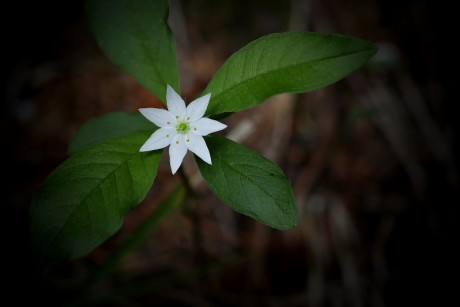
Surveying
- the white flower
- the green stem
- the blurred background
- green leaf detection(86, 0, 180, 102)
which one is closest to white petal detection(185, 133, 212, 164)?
the white flower

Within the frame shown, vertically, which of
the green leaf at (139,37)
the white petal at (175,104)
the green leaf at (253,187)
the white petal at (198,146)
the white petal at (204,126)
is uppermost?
the green leaf at (139,37)

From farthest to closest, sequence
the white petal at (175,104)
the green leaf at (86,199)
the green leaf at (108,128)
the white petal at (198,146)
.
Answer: the green leaf at (108,128) < the white petal at (175,104) < the white petal at (198,146) < the green leaf at (86,199)

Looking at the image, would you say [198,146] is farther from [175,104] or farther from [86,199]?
[86,199]

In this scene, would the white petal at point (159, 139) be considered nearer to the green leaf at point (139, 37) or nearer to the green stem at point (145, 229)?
the green leaf at point (139, 37)

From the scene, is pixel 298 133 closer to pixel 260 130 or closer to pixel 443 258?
pixel 260 130

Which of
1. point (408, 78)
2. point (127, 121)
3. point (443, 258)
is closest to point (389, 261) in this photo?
point (443, 258)

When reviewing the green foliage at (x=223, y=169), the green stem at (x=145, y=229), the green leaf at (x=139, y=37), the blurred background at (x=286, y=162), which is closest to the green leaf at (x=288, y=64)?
the green foliage at (x=223, y=169)

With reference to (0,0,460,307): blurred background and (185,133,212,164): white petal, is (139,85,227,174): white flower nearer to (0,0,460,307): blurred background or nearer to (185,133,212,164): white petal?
(185,133,212,164): white petal

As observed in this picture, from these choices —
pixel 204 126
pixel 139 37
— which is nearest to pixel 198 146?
pixel 204 126
